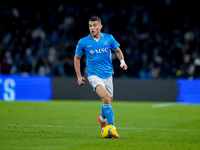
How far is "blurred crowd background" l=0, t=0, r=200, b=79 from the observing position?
24469mm

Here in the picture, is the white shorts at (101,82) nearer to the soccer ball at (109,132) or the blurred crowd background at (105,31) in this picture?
the soccer ball at (109,132)

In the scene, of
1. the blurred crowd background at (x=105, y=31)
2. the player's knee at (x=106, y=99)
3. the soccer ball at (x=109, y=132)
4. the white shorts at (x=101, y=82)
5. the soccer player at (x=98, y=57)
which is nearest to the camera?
the soccer ball at (x=109, y=132)

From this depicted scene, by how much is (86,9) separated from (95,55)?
1995cm

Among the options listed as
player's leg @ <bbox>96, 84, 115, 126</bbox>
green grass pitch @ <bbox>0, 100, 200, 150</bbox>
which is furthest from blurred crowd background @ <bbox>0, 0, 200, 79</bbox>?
player's leg @ <bbox>96, 84, 115, 126</bbox>

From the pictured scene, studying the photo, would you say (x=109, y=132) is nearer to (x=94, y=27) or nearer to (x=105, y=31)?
(x=94, y=27)

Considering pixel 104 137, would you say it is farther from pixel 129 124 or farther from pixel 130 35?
pixel 130 35

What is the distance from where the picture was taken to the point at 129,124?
11594mm

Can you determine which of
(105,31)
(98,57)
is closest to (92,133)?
(98,57)

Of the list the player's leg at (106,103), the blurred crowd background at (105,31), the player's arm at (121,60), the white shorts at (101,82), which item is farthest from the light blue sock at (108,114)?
the blurred crowd background at (105,31)

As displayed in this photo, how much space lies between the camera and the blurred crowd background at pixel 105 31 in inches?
963

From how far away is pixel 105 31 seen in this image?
2705cm

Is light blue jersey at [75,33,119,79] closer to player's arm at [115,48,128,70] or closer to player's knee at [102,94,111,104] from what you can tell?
player's arm at [115,48,128,70]

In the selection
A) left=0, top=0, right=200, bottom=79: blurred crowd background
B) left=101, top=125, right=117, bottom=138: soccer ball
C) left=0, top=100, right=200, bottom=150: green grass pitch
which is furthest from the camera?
left=0, top=0, right=200, bottom=79: blurred crowd background

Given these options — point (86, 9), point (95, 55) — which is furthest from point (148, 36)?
point (95, 55)
